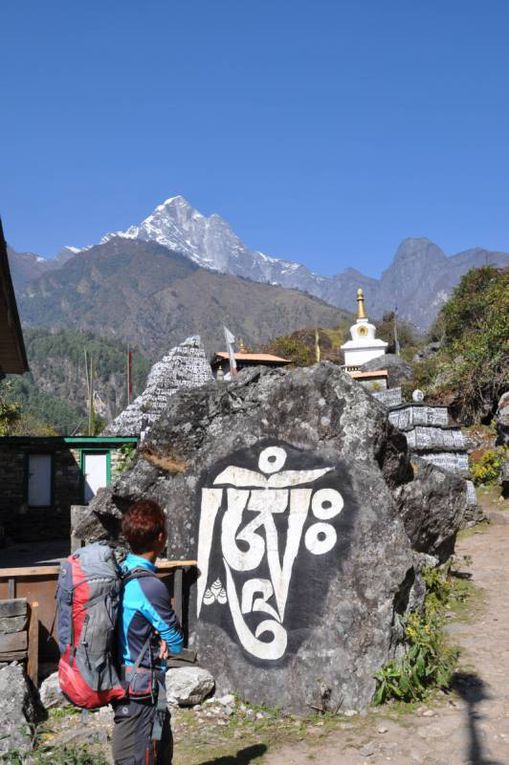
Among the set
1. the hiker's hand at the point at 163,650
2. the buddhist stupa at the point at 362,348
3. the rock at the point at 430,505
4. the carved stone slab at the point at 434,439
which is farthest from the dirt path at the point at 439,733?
the buddhist stupa at the point at 362,348

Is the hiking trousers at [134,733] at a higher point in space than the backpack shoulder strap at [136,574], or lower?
lower

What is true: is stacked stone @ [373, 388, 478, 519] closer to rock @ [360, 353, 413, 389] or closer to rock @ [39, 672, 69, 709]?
rock @ [39, 672, 69, 709]

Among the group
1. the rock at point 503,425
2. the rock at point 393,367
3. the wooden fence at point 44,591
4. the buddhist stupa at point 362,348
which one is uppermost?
the buddhist stupa at point 362,348

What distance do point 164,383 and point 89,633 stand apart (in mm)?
16896

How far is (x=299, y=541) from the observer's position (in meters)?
5.71

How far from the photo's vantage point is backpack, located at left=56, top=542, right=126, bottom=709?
3.34m

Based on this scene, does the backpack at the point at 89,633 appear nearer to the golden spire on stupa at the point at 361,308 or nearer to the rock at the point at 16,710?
the rock at the point at 16,710

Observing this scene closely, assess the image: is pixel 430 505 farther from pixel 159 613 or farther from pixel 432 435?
pixel 432 435

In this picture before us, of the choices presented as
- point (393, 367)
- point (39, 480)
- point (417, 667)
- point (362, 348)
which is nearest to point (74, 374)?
point (362, 348)

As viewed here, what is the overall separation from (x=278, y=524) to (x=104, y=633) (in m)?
2.64

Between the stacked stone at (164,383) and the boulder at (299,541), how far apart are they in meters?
11.6

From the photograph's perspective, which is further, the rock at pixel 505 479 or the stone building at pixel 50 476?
the stone building at pixel 50 476

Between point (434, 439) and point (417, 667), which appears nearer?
point (417, 667)

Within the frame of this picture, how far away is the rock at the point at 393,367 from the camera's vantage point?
3394cm
